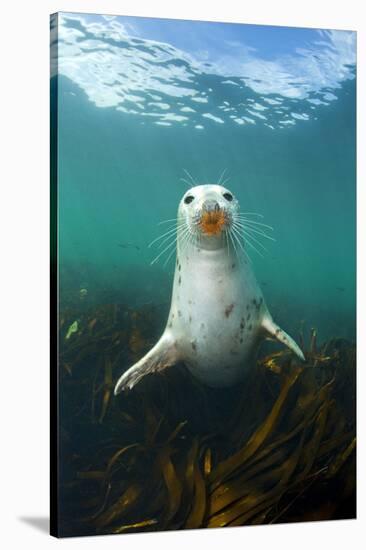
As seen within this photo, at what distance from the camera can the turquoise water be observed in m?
8.63

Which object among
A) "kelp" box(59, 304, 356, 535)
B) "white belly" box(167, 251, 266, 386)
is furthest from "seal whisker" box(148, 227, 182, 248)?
"kelp" box(59, 304, 356, 535)

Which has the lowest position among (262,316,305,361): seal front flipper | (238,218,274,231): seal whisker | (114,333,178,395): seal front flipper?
(114,333,178,395): seal front flipper

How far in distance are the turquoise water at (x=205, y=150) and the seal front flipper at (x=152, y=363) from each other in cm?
33

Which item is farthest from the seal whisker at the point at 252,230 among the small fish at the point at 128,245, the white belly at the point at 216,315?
the small fish at the point at 128,245

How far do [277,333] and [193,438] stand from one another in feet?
3.40

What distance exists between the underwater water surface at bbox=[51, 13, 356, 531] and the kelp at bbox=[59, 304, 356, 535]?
0.09 m

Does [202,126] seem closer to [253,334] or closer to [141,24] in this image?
[141,24]

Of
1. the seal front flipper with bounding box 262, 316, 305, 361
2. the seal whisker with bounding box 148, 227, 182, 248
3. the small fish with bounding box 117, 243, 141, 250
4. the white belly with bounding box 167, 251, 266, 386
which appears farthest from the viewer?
the seal front flipper with bounding box 262, 316, 305, 361

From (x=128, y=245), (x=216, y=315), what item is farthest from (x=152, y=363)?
(x=128, y=245)

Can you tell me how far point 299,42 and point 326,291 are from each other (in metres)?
1.97

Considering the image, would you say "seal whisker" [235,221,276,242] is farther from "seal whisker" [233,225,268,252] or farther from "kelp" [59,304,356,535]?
"kelp" [59,304,356,535]

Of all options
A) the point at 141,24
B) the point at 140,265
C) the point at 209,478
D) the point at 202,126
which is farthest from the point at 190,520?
the point at 141,24

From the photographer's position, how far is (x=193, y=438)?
8992mm

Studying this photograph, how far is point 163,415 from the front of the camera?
29.2 ft
